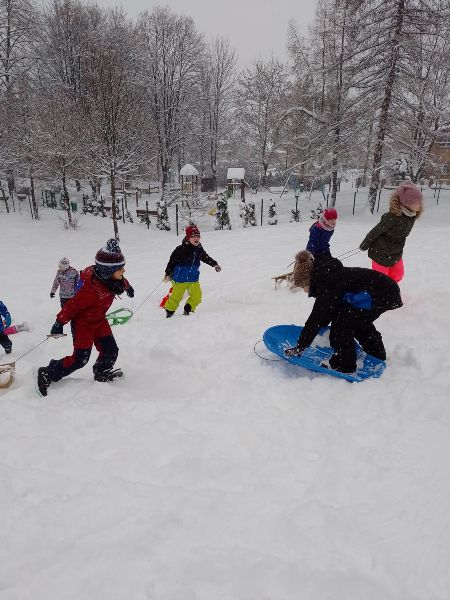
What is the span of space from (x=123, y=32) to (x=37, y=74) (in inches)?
310

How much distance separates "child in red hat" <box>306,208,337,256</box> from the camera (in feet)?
19.2

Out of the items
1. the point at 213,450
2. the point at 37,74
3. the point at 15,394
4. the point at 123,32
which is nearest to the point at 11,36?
the point at 37,74

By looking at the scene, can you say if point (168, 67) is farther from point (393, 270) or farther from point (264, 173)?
point (393, 270)

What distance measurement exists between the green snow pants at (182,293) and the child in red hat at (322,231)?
2147mm

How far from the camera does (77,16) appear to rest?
27812 millimetres

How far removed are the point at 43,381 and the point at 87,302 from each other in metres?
0.98

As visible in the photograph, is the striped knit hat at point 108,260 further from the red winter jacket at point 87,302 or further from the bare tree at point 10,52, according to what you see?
the bare tree at point 10,52

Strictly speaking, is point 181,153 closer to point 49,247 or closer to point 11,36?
point 11,36

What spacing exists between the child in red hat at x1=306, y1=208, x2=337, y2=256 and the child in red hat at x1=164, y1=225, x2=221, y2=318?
168 centimetres

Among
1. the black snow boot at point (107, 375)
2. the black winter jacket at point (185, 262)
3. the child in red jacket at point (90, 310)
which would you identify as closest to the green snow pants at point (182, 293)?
the black winter jacket at point (185, 262)

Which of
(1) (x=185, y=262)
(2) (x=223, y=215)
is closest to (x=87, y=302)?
(1) (x=185, y=262)

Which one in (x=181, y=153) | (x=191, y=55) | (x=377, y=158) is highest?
(x=191, y=55)

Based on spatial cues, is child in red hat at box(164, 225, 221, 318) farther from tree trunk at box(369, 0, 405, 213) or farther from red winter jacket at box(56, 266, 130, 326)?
tree trunk at box(369, 0, 405, 213)

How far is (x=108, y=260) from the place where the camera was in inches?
150
